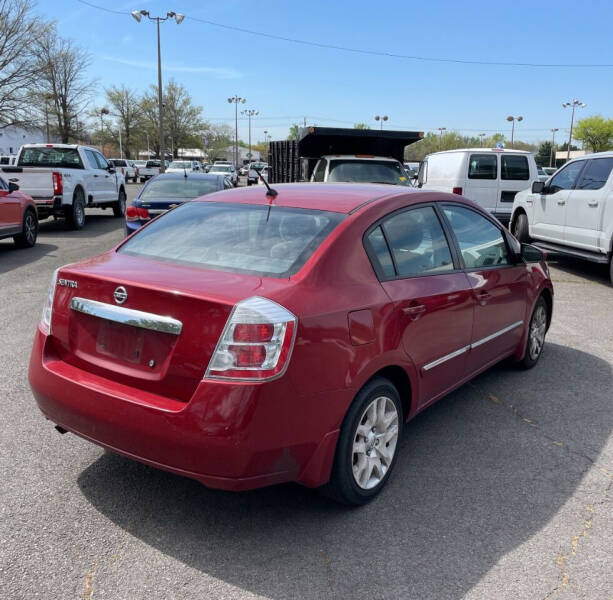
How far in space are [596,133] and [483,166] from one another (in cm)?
9770

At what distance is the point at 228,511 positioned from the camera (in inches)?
126

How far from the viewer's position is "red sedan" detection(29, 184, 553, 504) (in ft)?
8.80

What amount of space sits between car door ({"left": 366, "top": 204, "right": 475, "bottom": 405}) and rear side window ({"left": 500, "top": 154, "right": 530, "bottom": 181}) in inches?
451

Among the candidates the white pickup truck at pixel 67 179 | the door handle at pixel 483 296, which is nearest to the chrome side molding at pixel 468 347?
the door handle at pixel 483 296

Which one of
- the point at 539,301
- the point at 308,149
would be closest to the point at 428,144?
the point at 308,149

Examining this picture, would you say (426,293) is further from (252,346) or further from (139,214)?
(139,214)

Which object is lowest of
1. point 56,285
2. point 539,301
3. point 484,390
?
point 484,390

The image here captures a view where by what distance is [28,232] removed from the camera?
12.2m

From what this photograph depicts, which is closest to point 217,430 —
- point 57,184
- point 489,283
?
point 489,283

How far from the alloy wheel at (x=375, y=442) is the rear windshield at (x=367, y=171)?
8399mm

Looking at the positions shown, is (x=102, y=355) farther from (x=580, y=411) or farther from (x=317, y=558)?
(x=580, y=411)

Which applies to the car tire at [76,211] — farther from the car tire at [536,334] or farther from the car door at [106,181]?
the car tire at [536,334]

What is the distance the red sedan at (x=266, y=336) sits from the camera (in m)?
2.68

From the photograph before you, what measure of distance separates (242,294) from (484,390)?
2.91m
